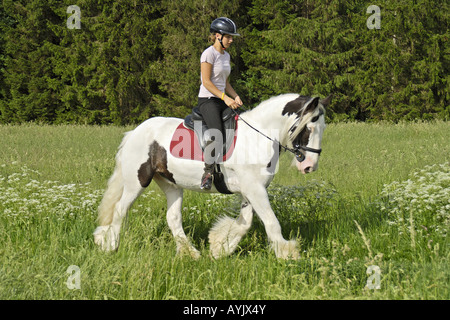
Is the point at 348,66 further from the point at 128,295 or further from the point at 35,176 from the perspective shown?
the point at 128,295

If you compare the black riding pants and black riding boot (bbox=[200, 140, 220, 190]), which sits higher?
the black riding pants

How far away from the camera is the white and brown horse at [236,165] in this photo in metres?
5.38

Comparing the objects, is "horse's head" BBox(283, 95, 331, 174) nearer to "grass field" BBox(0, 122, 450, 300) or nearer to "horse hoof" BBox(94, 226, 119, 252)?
"grass field" BBox(0, 122, 450, 300)

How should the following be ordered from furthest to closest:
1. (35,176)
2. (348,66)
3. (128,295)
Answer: (348,66), (35,176), (128,295)

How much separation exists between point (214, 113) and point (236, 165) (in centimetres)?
65

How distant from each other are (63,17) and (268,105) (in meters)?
29.8

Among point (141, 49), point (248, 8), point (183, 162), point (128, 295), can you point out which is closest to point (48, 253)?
point (128, 295)

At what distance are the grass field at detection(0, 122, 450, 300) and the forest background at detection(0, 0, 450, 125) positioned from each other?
1786 cm

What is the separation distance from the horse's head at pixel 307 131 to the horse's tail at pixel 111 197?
231 centimetres

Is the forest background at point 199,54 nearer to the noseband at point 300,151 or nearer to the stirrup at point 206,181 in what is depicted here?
the stirrup at point 206,181

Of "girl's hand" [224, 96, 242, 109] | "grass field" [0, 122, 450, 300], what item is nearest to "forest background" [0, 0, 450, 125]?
"grass field" [0, 122, 450, 300]

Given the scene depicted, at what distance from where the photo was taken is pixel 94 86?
30.4m

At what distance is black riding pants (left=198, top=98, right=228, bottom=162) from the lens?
5.68 m

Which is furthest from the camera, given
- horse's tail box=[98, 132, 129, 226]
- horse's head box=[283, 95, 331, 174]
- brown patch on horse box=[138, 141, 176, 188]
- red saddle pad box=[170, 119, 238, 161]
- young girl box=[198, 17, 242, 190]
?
horse's tail box=[98, 132, 129, 226]
